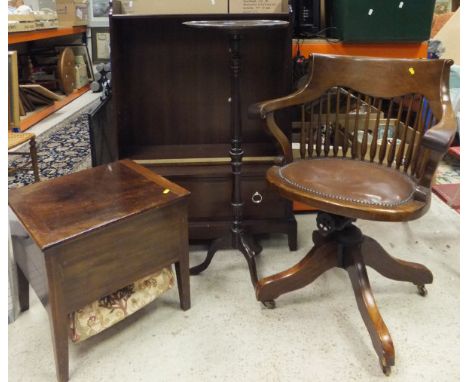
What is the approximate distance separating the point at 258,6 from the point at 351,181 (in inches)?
35.9

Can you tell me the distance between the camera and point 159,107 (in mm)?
2078

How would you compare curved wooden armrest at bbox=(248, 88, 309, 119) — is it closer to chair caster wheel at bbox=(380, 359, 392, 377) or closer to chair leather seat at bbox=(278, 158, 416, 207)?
chair leather seat at bbox=(278, 158, 416, 207)

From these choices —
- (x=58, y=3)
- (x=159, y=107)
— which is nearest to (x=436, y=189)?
(x=159, y=107)

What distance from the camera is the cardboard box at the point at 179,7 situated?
1.86m

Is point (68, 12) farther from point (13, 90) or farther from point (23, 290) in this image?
point (23, 290)

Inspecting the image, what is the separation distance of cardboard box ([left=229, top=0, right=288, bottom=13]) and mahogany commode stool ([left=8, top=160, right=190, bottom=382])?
2.75ft

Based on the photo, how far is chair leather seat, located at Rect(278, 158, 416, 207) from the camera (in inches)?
53.9

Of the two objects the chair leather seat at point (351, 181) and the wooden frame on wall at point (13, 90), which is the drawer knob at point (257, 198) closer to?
the chair leather seat at point (351, 181)

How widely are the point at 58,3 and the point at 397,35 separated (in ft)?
13.0

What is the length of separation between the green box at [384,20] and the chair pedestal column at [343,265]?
1039 mm

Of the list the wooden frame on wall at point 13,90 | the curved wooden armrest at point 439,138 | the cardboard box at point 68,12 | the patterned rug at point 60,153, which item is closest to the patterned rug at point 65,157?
the patterned rug at point 60,153

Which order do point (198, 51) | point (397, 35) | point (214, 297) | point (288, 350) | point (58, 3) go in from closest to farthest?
1. point (288, 350)
2. point (214, 297)
3. point (198, 51)
4. point (397, 35)
5. point (58, 3)

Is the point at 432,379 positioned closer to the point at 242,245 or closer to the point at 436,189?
the point at 242,245

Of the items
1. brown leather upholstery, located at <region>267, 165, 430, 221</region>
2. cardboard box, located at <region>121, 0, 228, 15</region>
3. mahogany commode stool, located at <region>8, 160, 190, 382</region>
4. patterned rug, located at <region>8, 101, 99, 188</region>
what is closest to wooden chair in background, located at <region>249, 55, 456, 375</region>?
brown leather upholstery, located at <region>267, 165, 430, 221</region>
